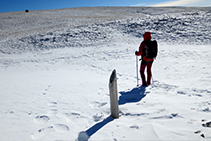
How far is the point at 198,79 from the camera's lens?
5.80 m

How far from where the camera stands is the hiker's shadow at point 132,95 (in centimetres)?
426

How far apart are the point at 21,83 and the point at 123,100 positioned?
181 inches

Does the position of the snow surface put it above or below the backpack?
below

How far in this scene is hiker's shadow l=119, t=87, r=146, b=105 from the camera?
14.0ft

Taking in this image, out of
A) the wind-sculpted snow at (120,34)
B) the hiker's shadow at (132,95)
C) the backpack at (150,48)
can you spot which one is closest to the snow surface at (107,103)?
the hiker's shadow at (132,95)

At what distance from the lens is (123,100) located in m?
4.32

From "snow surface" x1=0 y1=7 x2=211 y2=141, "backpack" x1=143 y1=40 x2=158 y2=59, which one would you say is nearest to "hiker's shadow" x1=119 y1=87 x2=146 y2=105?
"snow surface" x1=0 y1=7 x2=211 y2=141

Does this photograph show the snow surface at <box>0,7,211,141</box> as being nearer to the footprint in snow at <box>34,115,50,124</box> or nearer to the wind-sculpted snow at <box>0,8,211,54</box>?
the footprint in snow at <box>34,115,50,124</box>

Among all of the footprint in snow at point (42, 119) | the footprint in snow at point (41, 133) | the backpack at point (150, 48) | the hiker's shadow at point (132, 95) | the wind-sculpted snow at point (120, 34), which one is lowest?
the footprint in snow at point (41, 133)

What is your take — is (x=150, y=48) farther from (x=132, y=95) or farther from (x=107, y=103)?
(x=107, y=103)

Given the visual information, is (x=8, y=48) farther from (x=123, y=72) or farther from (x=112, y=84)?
(x=112, y=84)

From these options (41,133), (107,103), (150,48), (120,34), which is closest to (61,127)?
(41,133)

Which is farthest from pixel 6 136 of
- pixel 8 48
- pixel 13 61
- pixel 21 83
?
pixel 8 48

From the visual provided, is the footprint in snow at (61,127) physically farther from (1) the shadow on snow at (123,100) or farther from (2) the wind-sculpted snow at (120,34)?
(2) the wind-sculpted snow at (120,34)
